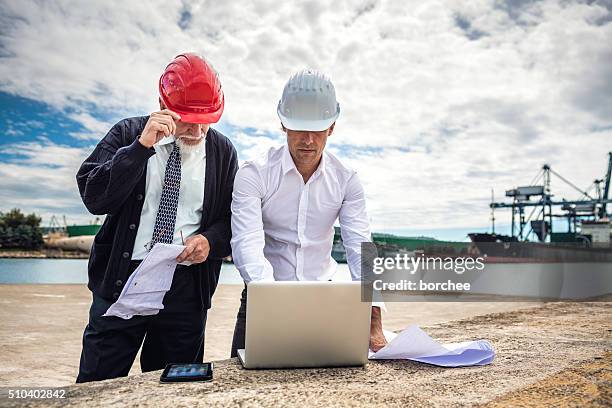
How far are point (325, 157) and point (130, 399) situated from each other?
Result: 1.44 meters

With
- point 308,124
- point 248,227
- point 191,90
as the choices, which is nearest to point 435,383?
point 248,227

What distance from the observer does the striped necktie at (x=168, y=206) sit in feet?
7.22

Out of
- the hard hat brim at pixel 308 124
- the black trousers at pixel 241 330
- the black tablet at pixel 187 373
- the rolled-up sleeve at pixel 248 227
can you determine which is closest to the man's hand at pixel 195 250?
the rolled-up sleeve at pixel 248 227

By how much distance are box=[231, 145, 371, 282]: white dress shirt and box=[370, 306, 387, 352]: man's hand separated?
240mm

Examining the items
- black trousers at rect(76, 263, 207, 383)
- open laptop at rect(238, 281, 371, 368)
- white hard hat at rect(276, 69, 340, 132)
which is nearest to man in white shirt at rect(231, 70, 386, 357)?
white hard hat at rect(276, 69, 340, 132)

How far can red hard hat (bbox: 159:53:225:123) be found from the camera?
222cm

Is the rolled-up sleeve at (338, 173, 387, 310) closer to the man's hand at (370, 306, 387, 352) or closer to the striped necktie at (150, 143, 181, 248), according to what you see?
the man's hand at (370, 306, 387, 352)

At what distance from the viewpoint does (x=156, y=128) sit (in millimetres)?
1957

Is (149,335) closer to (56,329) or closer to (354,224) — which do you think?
(354,224)

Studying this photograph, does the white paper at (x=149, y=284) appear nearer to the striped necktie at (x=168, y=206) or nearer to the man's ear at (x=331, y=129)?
the striped necktie at (x=168, y=206)

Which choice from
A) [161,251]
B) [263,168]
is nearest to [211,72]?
[263,168]

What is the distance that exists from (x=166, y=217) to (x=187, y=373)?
2.55ft

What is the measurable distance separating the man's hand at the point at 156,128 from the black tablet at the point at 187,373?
2.82 ft

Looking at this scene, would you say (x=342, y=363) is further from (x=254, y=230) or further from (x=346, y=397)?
(x=254, y=230)
